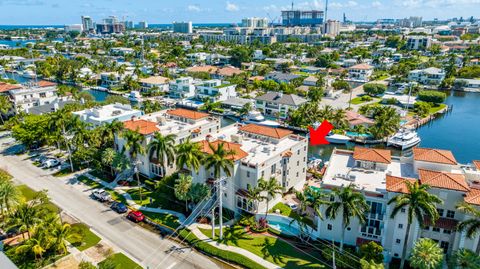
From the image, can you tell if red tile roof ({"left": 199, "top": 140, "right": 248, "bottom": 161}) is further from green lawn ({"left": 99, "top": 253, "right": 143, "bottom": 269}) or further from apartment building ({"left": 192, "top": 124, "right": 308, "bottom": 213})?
green lawn ({"left": 99, "top": 253, "right": 143, "bottom": 269})

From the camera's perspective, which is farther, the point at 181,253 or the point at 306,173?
the point at 306,173

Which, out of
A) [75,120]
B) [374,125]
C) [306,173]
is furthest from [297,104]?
[75,120]

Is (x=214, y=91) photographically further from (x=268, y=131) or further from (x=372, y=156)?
(x=372, y=156)

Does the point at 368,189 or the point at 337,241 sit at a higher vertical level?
the point at 368,189

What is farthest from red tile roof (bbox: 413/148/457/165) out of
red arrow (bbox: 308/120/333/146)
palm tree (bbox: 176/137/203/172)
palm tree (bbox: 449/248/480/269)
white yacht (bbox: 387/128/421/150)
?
red arrow (bbox: 308/120/333/146)

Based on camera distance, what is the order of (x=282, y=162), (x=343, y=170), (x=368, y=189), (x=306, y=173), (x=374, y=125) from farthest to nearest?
(x=374, y=125) < (x=306, y=173) < (x=282, y=162) < (x=343, y=170) < (x=368, y=189)

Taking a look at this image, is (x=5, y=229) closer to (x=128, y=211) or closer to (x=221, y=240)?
(x=128, y=211)

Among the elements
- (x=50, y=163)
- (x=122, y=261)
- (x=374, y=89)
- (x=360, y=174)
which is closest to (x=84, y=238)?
(x=122, y=261)

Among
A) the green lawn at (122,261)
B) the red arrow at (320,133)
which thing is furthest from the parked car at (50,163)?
the red arrow at (320,133)
